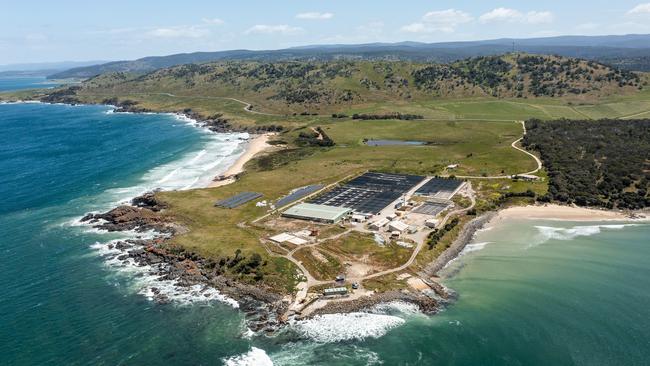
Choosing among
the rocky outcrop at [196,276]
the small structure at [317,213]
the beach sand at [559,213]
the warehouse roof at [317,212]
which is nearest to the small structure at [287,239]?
the small structure at [317,213]

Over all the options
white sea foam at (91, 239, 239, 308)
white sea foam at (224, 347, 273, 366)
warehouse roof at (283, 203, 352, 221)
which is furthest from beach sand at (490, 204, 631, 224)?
white sea foam at (224, 347, 273, 366)

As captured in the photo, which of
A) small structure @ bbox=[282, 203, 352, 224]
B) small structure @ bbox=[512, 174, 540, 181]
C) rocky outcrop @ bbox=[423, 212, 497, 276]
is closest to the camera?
rocky outcrop @ bbox=[423, 212, 497, 276]

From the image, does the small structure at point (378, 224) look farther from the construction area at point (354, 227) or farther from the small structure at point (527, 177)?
the small structure at point (527, 177)

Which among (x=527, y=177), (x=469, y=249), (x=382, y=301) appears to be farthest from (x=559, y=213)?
(x=382, y=301)

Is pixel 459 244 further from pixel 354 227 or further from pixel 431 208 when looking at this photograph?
pixel 354 227

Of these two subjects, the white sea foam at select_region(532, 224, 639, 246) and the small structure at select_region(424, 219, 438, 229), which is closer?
the white sea foam at select_region(532, 224, 639, 246)

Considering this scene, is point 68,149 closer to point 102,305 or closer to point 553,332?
point 102,305

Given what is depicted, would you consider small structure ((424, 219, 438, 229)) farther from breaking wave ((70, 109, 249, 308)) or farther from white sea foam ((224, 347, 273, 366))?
white sea foam ((224, 347, 273, 366))
